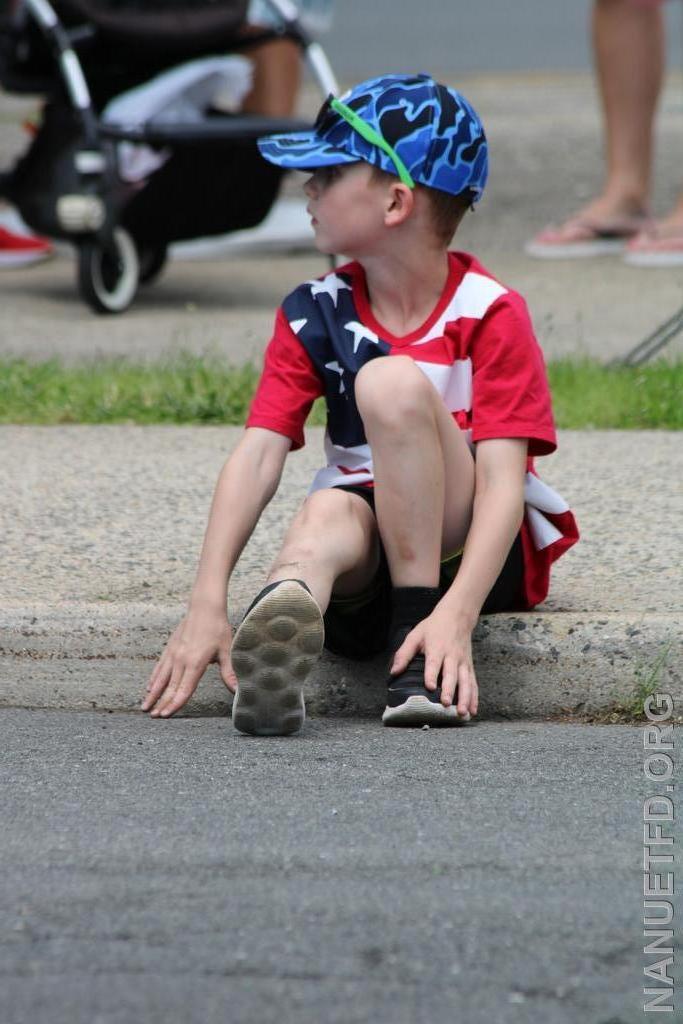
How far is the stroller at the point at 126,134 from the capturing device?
22.1ft

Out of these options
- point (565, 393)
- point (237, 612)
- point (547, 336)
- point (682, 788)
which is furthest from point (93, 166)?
point (682, 788)

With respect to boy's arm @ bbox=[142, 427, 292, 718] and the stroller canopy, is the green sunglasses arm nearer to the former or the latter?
boy's arm @ bbox=[142, 427, 292, 718]

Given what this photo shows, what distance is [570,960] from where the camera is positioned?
85.2 inches

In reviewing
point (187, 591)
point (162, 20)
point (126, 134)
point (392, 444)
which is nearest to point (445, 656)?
point (392, 444)

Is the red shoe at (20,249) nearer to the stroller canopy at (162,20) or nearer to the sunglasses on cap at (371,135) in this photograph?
the stroller canopy at (162,20)

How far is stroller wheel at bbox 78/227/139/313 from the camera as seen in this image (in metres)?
6.86

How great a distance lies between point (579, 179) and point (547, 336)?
3793 millimetres

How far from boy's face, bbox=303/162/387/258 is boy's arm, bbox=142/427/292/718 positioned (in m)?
0.36

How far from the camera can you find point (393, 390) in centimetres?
299

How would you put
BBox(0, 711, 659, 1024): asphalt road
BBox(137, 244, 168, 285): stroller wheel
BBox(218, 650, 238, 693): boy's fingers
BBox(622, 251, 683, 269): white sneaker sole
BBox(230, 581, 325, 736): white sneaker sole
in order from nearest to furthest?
1. BBox(0, 711, 659, 1024): asphalt road
2. BBox(230, 581, 325, 736): white sneaker sole
3. BBox(218, 650, 238, 693): boy's fingers
4. BBox(137, 244, 168, 285): stroller wheel
5. BBox(622, 251, 683, 269): white sneaker sole

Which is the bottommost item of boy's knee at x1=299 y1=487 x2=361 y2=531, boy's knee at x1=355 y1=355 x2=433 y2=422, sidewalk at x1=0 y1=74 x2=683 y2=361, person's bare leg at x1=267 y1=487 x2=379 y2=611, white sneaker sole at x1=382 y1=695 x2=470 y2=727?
sidewalk at x1=0 y1=74 x2=683 y2=361

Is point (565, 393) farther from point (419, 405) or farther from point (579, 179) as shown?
point (579, 179)

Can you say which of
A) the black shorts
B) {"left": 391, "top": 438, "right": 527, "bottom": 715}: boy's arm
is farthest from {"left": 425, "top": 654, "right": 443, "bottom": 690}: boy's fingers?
the black shorts

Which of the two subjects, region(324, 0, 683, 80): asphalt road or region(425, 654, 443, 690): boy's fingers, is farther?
region(324, 0, 683, 80): asphalt road
